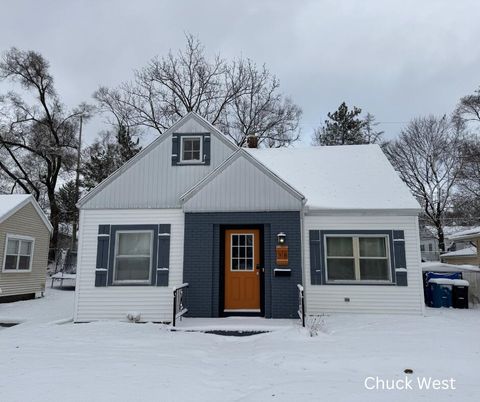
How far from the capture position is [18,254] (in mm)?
14414

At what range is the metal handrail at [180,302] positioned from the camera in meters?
8.09

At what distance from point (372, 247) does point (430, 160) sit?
20.9 meters

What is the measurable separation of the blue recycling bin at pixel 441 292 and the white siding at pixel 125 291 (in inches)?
299

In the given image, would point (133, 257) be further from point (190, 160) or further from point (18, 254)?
point (18, 254)

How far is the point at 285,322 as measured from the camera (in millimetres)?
8406

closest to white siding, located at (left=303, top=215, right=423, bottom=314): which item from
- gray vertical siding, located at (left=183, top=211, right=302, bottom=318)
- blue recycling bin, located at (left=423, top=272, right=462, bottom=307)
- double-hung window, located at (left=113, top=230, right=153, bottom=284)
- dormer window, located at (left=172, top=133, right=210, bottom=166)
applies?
gray vertical siding, located at (left=183, top=211, right=302, bottom=318)

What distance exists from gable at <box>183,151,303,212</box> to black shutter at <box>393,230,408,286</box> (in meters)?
2.74

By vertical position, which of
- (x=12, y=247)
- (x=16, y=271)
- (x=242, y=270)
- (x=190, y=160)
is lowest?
(x=16, y=271)

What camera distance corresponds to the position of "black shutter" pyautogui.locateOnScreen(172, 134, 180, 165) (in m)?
10.4

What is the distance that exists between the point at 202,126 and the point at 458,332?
7969 mm

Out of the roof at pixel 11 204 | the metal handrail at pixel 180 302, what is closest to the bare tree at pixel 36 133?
the roof at pixel 11 204

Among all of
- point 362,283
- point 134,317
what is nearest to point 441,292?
point 362,283

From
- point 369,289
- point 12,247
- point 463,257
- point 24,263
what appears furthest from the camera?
point 463,257

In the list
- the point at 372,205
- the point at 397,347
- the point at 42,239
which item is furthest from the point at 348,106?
the point at 397,347
